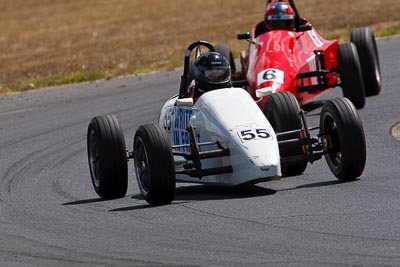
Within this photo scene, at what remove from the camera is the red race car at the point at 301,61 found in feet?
56.3

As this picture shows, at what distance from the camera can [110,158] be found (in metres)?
11.7

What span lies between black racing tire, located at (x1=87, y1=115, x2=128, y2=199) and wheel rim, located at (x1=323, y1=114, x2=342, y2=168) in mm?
1946

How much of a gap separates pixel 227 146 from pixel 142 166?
847 millimetres

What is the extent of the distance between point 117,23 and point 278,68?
78.5 ft

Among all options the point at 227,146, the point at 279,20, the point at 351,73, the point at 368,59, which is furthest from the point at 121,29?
the point at 227,146

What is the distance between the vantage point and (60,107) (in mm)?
21766

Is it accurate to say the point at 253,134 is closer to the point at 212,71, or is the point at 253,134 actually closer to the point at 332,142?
the point at 332,142

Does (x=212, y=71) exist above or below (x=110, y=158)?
above

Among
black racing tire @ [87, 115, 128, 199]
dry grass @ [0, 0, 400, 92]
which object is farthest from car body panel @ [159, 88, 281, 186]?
dry grass @ [0, 0, 400, 92]

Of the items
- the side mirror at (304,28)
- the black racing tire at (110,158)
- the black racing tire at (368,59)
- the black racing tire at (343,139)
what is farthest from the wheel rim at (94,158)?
the black racing tire at (368,59)

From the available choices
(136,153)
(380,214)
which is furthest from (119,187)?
(380,214)

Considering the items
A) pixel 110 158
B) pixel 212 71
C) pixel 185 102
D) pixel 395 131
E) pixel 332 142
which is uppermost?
pixel 212 71

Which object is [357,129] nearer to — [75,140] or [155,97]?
[75,140]

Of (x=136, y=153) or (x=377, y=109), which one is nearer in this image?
(x=136, y=153)
